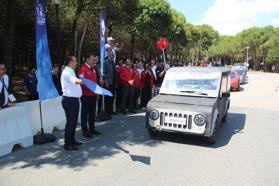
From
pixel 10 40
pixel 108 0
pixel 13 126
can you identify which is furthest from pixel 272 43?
pixel 13 126

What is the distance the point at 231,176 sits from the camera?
227 inches

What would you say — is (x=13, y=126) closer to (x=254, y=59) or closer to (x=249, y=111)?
(x=249, y=111)

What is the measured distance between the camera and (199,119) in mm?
7320

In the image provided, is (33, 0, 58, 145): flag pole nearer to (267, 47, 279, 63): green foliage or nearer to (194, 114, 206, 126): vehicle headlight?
(194, 114, 206, 126): vehicle headlight

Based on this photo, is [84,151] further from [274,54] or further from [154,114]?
[274,54]

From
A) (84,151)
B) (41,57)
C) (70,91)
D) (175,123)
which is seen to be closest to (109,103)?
(41,57)

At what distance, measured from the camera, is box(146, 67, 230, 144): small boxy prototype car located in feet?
24.1

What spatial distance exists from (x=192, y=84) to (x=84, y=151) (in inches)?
132

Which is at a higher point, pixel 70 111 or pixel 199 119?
pixel 70 111

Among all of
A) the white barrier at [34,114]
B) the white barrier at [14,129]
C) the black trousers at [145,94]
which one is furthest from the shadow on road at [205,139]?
the black trousers at [145,94]

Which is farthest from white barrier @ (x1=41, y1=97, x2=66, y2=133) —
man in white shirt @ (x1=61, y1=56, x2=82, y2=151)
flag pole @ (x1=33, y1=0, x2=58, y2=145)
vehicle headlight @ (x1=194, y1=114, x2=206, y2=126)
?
vehicle headlight @ (x1=194, y1=114, x2=206, y2=126)

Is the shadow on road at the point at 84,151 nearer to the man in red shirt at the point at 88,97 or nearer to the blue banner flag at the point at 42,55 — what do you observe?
the man in red shirt at the point at 88,97

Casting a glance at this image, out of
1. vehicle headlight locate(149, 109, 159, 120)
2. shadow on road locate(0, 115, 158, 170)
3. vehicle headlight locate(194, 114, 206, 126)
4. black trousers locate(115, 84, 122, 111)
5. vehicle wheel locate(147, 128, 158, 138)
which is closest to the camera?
shadow on road locate(0, 115, 158, 170)

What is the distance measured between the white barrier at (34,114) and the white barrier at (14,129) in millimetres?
392
